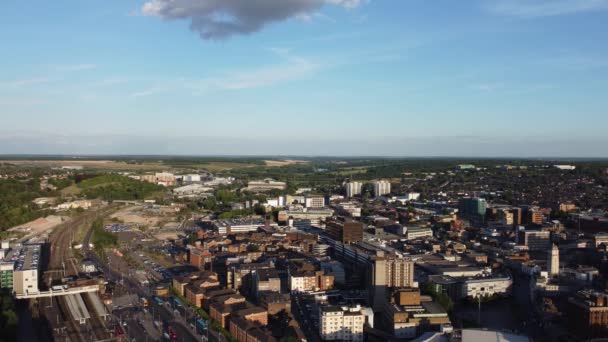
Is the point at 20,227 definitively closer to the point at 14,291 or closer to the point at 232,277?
the point at 14,291

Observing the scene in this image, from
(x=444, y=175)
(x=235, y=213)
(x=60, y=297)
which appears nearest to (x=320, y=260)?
(x=60, y=297)

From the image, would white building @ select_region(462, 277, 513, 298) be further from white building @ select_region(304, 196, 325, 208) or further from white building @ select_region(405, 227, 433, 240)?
white building @ select_region(304, 196, 325, 208)

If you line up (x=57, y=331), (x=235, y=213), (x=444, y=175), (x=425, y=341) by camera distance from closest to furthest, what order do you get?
(x=425, y=341) < (x=57, y=331) < (x=235, y=213) < (x=444, y=175)

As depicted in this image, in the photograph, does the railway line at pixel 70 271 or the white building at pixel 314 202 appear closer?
the railway line at pixel 70 271

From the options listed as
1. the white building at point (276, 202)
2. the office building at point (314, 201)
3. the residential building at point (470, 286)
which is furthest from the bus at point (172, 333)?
the office building at point (314, 201)

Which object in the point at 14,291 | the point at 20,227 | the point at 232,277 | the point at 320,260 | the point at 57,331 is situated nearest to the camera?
the point at 57,331

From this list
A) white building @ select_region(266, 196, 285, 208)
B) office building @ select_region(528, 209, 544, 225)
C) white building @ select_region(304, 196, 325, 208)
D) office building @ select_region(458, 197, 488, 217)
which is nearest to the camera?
office building @ select_region(528, 209, 544, 225)

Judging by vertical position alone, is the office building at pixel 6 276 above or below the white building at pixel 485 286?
above

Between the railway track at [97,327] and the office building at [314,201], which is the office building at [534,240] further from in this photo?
the railway track at [97,327]

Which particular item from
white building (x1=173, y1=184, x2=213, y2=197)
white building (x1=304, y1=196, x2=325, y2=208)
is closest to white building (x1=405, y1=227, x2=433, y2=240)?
white building (x1=304, y1=196, x2=325, y2=208)
